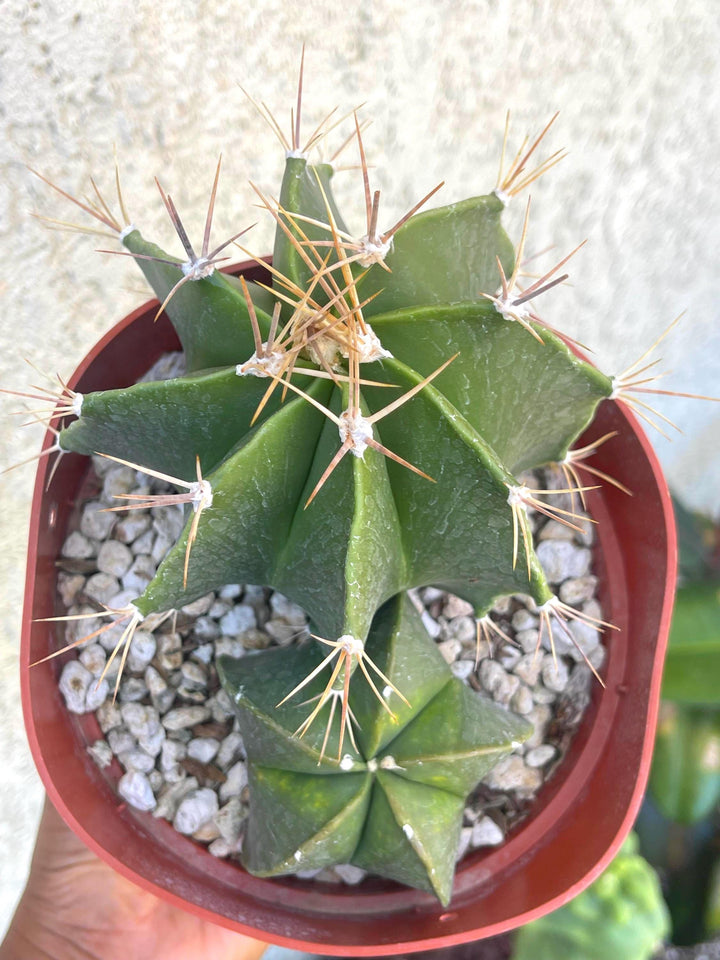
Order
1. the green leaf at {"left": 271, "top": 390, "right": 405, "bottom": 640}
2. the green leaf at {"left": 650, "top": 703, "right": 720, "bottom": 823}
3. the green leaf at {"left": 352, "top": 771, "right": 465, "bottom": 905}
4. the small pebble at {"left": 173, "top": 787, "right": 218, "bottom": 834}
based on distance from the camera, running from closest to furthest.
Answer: the green leaf at {"left": 271, "top": 390, "right": 405, "bottom": 640}
the green leaf at {"left": 352, "top": 771, "right": 465, "bottom": 905}
the small pebble at {"left": 173, "top": 787, "right": 218, "bottom": 834}
the green leaf at {"left": 650, "top": 703, "right": 720, "bottom": 823}

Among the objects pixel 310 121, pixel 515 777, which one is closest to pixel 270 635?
pixel 515 777

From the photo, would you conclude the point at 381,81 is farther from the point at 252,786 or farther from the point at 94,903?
the point at 94,903

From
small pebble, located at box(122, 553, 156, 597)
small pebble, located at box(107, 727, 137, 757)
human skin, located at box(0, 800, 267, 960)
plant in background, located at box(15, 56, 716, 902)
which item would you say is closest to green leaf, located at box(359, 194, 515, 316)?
plant in background, located at box(15, 56, 716, 902)

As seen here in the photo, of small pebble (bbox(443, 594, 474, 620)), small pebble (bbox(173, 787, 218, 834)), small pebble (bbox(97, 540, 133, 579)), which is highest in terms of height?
small pebble (bbox(97, 540, 133, 579))

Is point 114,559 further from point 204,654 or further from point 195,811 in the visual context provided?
point 195,811

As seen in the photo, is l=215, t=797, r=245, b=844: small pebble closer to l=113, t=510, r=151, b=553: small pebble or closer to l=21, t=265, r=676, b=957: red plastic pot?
l=21, t=265, r=676, b=957: red plastic pot

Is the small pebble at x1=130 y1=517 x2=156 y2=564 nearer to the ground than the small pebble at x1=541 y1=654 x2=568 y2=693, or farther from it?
farther from it

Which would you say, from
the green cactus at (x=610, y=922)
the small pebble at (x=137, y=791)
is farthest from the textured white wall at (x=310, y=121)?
the green cactus at (x=610, y=922)
